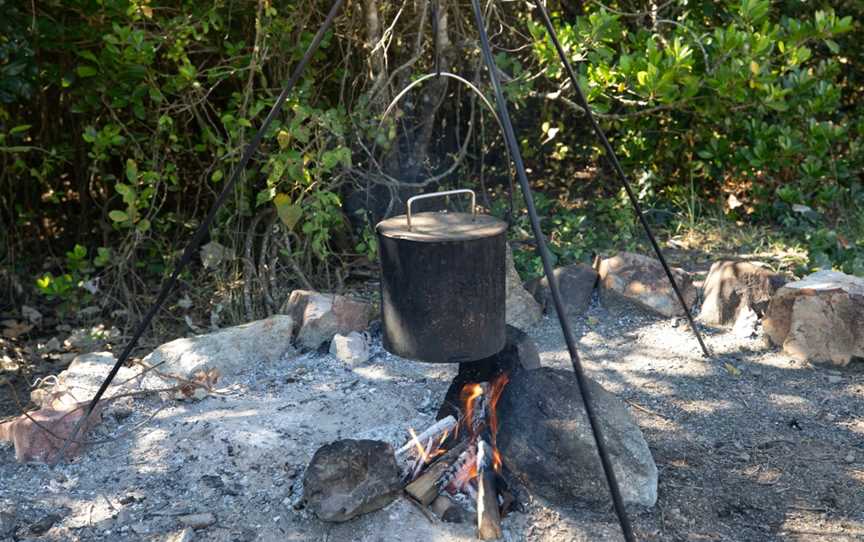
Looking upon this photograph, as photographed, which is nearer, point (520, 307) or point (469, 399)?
point (469, 399)

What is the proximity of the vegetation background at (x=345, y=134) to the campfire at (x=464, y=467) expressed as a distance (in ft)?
6.06

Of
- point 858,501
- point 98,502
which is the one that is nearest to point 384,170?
point 98,502

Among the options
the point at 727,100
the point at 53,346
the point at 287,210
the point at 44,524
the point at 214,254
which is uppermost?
the point at 727,100

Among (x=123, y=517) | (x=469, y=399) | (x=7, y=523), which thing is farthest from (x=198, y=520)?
(x=469, y=399)

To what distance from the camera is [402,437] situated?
11.6 ft

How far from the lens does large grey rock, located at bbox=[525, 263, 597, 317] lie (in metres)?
5.05

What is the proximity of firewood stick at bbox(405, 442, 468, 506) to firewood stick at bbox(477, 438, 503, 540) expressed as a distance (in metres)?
0.13

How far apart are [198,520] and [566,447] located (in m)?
1.30

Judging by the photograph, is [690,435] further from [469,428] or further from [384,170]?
[384,170]

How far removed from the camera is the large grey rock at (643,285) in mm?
4977

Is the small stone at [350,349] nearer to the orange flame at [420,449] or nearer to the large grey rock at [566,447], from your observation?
the orange flame at [420,449]

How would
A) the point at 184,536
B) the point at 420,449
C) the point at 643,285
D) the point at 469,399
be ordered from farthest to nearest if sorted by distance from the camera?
the point at 643,285, the point at 469,399, the point at 420,449, the point at 184,536

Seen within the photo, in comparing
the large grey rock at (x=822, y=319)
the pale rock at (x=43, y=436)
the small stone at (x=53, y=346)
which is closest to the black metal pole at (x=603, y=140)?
the large grey rock at (x=822, y=319)

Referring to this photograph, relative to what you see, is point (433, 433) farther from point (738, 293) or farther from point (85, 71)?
point (85, 71)
